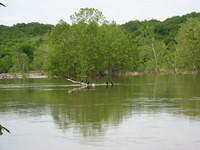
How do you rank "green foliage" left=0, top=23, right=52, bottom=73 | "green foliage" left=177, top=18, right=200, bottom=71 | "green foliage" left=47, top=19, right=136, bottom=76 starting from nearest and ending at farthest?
"green foliage" left=47, top=19, right=136, bottom=76, "green foliage" left=177, top=18, right=200, bottom=71, "green foliage" left=0, top=23, right=52, bottom=73

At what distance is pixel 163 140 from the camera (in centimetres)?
1546

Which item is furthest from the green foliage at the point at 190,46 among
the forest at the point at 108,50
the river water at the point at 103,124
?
the river water at the point at 103,124

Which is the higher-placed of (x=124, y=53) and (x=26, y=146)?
(x=124, y=53)

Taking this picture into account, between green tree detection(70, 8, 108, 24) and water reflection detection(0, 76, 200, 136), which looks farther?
green tree detection(70, 8, 108, 24)

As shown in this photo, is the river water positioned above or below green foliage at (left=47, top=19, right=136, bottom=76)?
below

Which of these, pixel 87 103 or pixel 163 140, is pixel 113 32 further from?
pixel 163 140

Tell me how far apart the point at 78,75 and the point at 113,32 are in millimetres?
10001


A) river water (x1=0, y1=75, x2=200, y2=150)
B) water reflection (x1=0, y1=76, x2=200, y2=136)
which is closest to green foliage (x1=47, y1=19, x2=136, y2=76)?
water reflection (x1=0, y1=76, x2=200, y2=136)

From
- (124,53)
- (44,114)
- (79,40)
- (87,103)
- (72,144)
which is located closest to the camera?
(72,144)

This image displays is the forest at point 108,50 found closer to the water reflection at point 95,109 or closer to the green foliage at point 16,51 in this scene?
the green foliage at point 16,51

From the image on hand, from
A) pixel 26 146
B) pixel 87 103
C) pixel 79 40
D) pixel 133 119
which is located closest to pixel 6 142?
pixel 26 146

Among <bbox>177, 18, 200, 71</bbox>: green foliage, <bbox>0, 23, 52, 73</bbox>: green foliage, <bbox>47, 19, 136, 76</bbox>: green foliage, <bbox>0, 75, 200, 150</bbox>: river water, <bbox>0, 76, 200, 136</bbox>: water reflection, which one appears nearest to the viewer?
<bbox>0, 75, 200, 150</bbox>: river water

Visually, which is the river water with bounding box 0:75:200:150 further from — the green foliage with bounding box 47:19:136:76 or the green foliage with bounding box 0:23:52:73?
the green foliage with bounding box 0:23:52:73

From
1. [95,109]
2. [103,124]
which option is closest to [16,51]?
[95,109]
